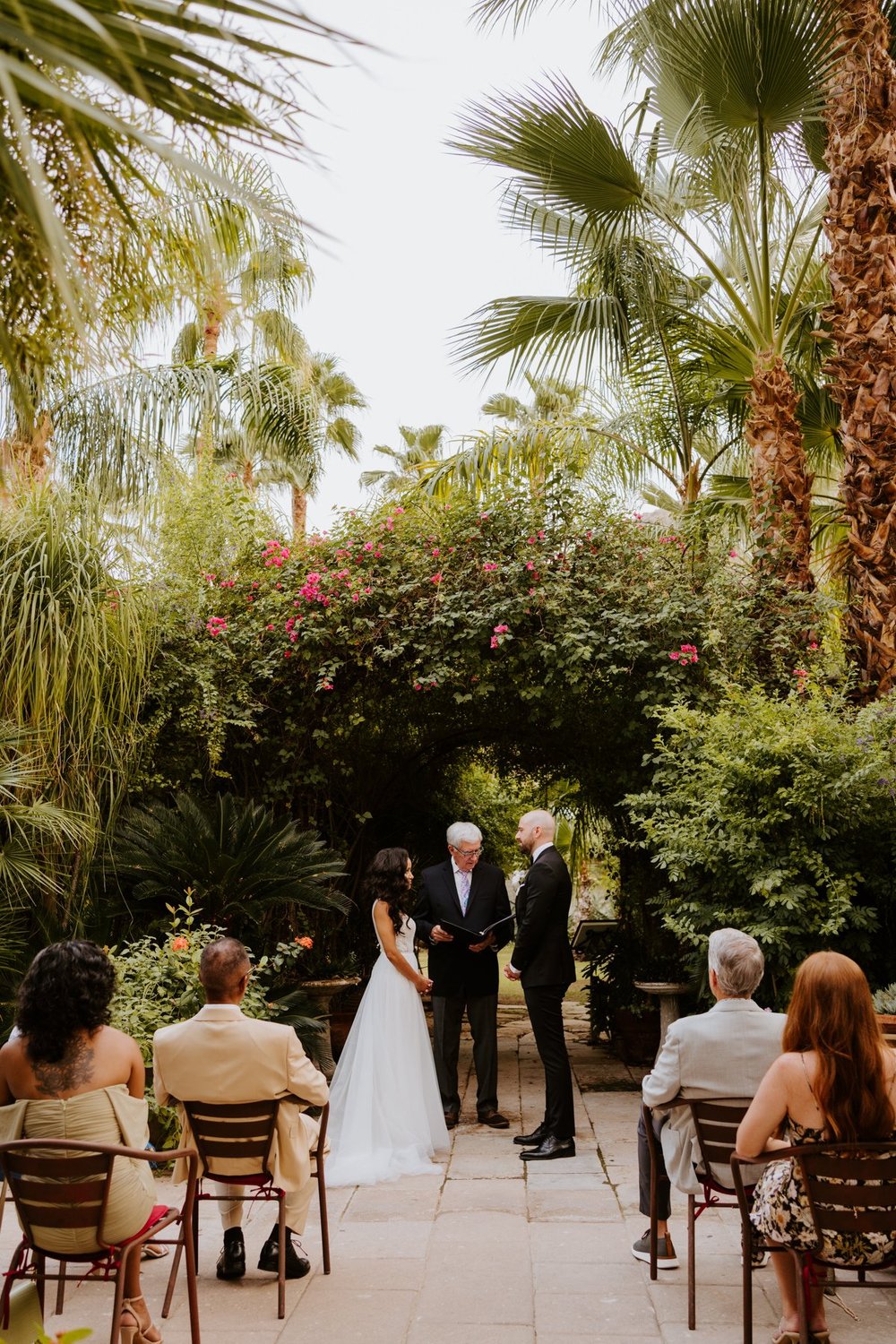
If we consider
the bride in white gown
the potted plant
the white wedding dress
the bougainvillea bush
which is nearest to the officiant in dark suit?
the bride in white gown

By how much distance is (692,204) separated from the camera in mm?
8352

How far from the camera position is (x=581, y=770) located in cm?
959

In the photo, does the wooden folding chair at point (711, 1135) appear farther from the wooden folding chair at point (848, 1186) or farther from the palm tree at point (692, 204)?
the palm tree at point (692, 204)

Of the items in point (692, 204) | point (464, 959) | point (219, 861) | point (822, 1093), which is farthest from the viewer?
point (692, 204)

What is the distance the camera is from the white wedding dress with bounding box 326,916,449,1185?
5.59m

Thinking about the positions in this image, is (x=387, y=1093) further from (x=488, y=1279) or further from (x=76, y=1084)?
(x=76, y=1084)

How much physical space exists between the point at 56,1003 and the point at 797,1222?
7.13 ft

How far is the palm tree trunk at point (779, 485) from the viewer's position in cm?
750

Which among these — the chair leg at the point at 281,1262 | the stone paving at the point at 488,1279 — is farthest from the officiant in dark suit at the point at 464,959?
the chair leg at the point at 281,1262

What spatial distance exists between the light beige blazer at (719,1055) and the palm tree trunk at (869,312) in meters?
3.73

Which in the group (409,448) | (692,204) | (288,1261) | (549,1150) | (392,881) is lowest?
(549,1150)

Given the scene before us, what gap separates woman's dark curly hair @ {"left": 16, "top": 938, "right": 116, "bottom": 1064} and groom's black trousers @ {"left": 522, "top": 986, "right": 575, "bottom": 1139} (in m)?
3.03

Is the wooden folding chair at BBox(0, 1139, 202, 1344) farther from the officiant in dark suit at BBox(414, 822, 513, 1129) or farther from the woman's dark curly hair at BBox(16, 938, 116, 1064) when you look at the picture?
the officiant in dark suit at BBox(414, 822, 513, 1129)

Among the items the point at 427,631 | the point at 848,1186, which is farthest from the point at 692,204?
the point at 848,1186
